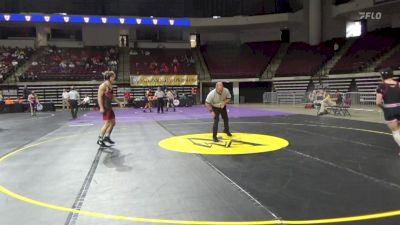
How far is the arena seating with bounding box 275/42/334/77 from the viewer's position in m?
31.8

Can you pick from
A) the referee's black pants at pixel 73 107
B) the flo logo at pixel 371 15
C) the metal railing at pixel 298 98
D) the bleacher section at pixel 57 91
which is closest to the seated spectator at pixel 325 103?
the metal railing at pixel 298 98

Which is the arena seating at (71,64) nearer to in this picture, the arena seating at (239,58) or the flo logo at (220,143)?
the arena seating at (239,58)

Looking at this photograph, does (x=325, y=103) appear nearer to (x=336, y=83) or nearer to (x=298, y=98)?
(x=298, y=98)

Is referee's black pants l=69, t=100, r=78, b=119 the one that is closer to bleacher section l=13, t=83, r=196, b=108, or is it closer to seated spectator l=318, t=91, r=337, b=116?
bleacher section l=13, t=83, r=196, b=108

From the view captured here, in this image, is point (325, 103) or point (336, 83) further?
point (336, 83)

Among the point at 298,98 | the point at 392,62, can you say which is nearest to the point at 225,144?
the point at 298,98

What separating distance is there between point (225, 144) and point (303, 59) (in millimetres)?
26443

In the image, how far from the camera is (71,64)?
31719 millimetres

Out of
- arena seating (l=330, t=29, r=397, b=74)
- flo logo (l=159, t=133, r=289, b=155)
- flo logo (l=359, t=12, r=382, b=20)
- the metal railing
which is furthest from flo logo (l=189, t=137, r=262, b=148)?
flo logo (l=359, t=12, r=382, b=20)

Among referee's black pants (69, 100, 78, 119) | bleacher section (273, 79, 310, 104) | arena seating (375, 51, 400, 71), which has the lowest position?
referee's black pants (69, 100, 78, 119)

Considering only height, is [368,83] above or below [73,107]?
above

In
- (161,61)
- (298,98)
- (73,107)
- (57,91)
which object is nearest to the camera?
(73,107)

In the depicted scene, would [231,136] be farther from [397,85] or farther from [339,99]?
[339,99]

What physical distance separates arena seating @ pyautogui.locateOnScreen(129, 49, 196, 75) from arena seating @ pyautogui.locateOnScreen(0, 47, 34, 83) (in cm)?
905
